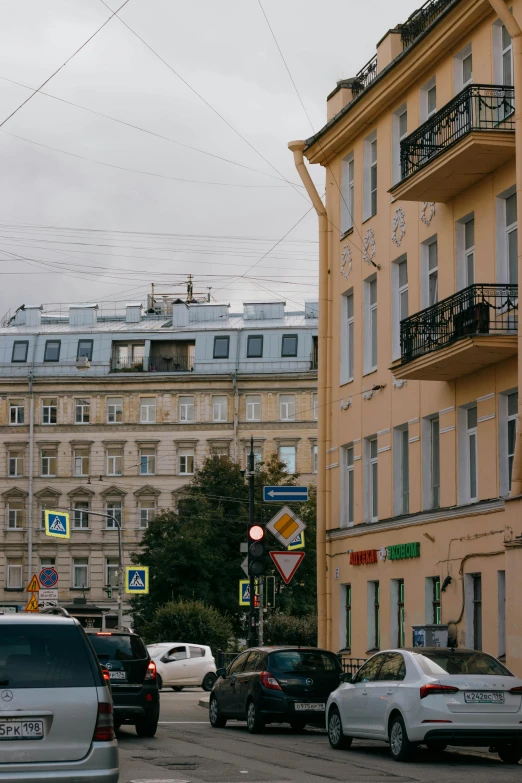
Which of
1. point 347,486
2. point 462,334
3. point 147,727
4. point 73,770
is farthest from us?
point 347,486

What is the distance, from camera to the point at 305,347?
279 feet

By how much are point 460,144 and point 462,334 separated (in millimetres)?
3206

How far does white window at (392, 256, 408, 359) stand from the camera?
95.8 ft

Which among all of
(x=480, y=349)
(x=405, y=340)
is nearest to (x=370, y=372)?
(x=405, y=340)

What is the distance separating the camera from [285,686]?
21453 mm

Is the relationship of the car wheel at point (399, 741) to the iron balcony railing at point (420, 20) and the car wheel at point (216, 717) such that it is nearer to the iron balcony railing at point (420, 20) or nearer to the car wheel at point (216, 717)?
the car wheel at point (216, 717)

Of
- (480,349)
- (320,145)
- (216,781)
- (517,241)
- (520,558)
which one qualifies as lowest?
(216,781)

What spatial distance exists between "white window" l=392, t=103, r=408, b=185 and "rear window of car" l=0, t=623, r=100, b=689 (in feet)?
70.1

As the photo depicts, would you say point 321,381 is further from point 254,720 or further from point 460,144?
point 254,720

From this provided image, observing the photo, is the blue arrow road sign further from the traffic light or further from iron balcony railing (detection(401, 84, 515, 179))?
iron balcony railing (detection(401, 84, 515, 179))

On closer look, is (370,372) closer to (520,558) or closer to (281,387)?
(520,558)

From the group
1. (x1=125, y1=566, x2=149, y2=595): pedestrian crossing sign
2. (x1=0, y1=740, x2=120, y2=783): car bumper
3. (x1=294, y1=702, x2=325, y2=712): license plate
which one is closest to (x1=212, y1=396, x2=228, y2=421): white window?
(x1=125, y1=566, x2=149, y2=595): pedestrian crossing sign

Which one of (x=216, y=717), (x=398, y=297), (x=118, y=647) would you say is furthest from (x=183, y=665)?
(x=118, y=647)

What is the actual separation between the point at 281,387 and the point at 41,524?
17.2 meters
